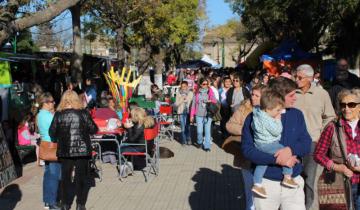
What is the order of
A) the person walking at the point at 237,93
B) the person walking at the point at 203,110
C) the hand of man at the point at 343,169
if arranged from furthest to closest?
the person walking at the point at 203,110, the person walking at the point at 237,93, the hand of man at the point at 343,169

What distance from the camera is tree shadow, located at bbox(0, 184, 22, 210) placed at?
7727 millimetres

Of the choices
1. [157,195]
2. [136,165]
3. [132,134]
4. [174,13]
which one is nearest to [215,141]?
[136,165]

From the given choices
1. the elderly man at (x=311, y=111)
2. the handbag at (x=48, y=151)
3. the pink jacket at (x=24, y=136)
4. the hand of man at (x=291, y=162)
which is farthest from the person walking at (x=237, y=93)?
the hand of man at (x=291, y=162)

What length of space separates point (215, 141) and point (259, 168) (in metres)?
10.2

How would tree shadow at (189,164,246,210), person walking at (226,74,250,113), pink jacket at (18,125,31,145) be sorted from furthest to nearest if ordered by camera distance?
person walking at (226,74,250,113)
pink jacket at (18,125,31,145)
tree shadow at (189,164,246,210)

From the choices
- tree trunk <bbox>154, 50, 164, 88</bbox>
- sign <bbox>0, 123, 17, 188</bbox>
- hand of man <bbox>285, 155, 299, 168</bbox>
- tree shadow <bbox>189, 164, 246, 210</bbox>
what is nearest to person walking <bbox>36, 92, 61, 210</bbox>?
sign <bbox>0, 123, 17, 188</bbox>

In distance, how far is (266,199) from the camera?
4.29 m

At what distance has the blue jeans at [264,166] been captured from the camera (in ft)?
13.7

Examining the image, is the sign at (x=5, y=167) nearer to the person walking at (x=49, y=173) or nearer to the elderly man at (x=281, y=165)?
the person walking at (x=49, y=173)

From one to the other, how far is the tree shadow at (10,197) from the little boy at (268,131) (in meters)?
4.47

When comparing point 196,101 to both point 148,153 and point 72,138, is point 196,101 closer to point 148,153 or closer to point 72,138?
point 148,153

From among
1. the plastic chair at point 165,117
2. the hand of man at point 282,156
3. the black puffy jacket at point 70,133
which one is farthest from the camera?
the plastic chair at point 165,117

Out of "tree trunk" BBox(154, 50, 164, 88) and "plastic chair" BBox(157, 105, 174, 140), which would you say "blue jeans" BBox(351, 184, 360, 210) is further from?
"tree trunk" BBox(154, 50, 164, 88)

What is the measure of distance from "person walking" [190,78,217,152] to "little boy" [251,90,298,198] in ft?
27.4
